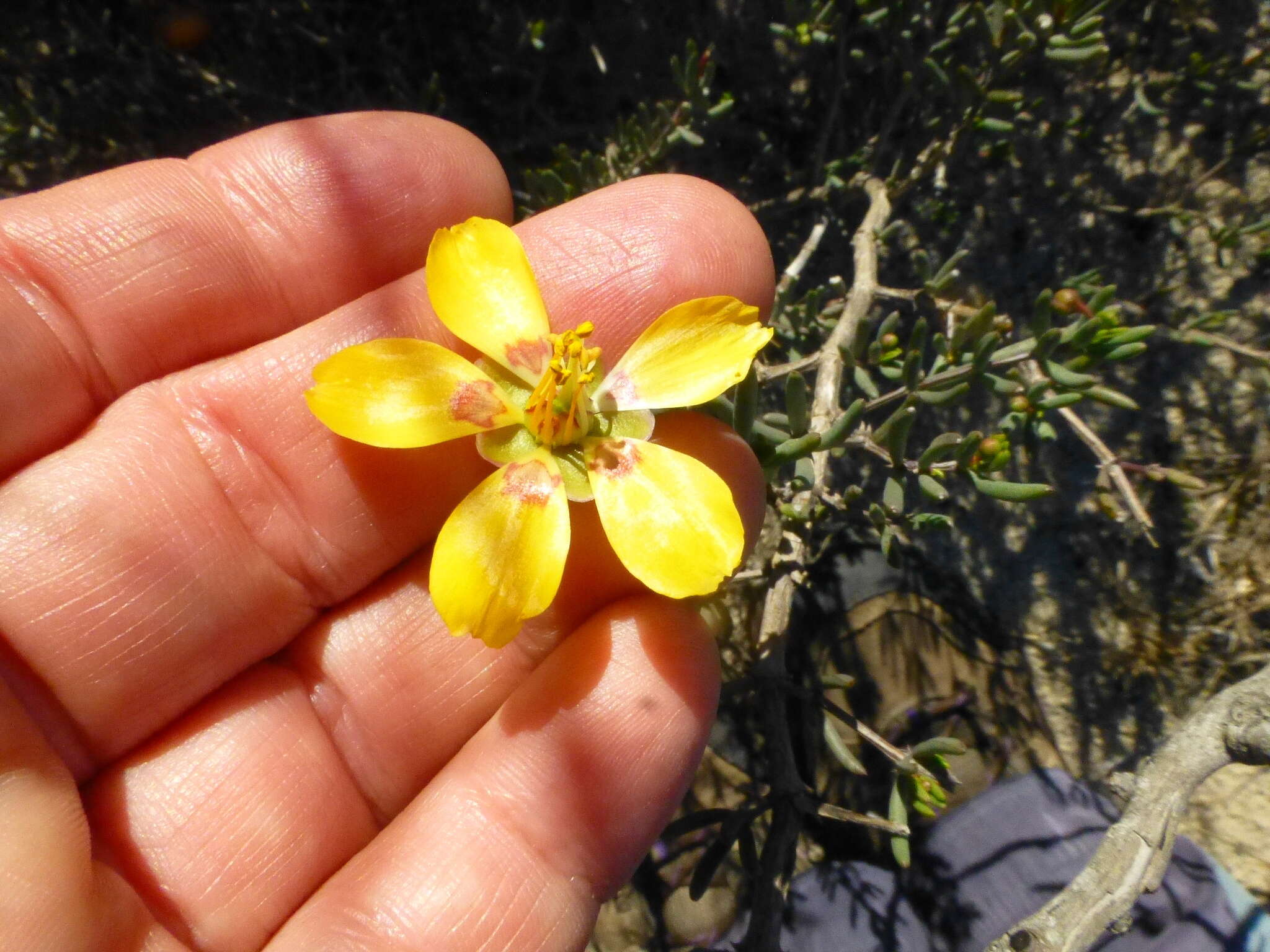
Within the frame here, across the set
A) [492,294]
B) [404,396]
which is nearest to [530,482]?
[404,396]

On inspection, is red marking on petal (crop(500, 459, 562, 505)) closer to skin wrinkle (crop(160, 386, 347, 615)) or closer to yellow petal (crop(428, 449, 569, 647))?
yellow petal (crop(428, 449, 569, 647))

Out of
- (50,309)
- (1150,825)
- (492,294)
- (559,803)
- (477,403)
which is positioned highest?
(50,309)

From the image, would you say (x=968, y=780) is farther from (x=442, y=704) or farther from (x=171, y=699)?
(x=171, y=699)

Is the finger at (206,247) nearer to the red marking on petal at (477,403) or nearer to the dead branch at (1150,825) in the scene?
the red marking on petal at (477,403)

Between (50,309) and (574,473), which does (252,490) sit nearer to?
(50,309)

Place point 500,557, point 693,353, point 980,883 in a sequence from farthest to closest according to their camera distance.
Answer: point 980,883 → point 693,353 → point 500,557

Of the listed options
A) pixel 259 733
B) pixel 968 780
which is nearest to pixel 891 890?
pixel 968 780

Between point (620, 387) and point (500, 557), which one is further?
point (620, 387)
